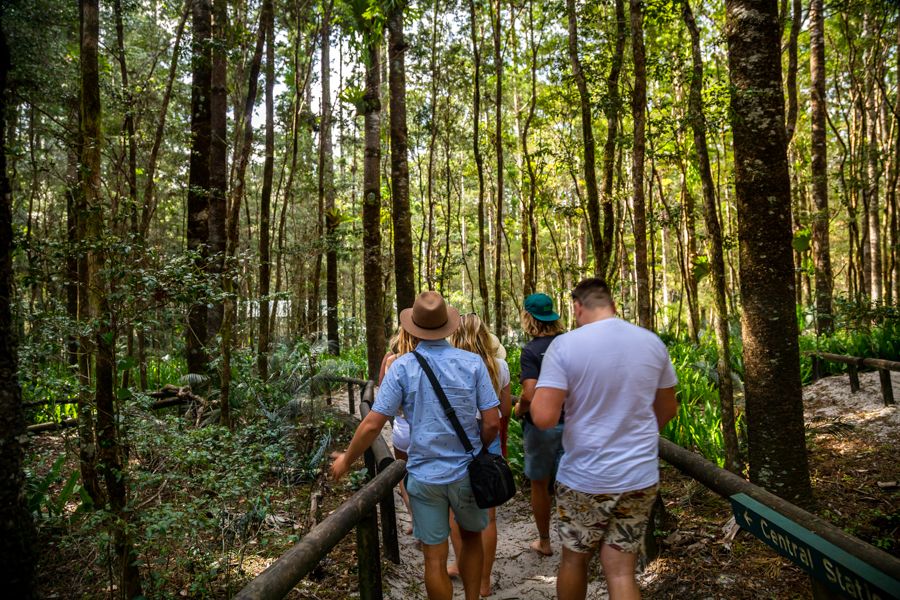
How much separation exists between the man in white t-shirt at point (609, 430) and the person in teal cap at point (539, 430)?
111cm

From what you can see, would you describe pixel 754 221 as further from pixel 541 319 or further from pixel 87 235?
pixel 87 235

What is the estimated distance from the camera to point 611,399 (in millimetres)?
2590

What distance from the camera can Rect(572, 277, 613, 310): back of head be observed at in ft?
9.09

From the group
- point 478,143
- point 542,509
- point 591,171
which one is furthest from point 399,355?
point 478,143

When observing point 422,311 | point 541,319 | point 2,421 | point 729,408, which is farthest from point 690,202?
point 2,421

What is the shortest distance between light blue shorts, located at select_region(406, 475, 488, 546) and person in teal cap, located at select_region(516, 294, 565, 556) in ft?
3.34

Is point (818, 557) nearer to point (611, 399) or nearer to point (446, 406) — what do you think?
point (611, 399)

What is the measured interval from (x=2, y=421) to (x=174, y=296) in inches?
96.3

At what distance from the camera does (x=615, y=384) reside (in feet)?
8.48

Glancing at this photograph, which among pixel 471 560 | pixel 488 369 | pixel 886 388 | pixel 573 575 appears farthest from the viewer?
pixel 886 388

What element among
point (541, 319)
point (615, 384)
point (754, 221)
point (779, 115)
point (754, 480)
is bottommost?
point (754, 480)

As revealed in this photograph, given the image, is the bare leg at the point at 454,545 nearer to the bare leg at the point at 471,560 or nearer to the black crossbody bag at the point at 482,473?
the bare leg at the point at 471,560

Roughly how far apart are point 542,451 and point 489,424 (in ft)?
4.42

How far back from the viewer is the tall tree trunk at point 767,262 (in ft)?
11.9
